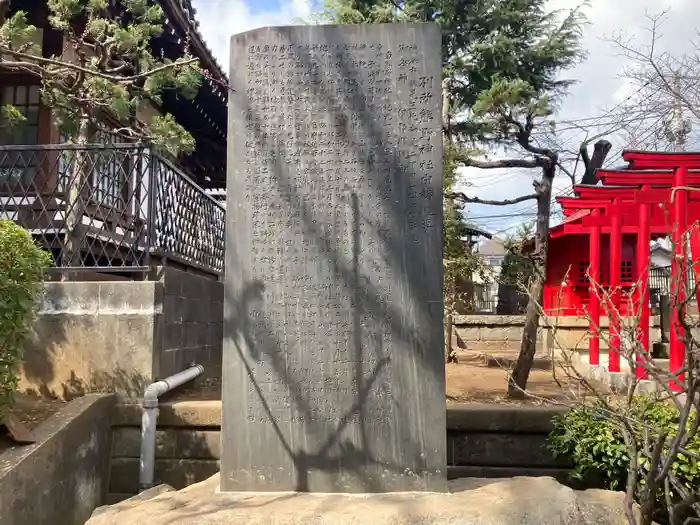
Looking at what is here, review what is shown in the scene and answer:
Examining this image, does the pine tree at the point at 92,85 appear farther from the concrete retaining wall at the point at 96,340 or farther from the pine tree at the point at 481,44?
the pine tree at the point at 481,44

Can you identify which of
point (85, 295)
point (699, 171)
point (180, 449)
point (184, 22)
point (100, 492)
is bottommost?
point (100, 492)

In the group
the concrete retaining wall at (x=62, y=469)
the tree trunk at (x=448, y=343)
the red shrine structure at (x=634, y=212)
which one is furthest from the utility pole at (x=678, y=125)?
the concrete retaining wall at (x=62, y=469)

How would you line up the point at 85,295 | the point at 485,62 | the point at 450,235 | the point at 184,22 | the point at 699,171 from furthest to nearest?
the point at 485,62 → the point at 450,235 → the point at 184,22 → the point at 699,171 → the point at 85,295

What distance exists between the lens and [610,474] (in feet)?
12.2

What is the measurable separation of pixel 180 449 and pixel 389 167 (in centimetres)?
279

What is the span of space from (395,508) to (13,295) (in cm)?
279


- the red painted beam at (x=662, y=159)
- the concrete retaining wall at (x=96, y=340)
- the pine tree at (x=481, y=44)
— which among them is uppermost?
the pine tree at (x=481, y=44)

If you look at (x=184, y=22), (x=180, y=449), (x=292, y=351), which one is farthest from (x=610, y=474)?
(x=184, y=22)

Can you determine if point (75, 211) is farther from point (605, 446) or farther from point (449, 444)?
point (605, 446)

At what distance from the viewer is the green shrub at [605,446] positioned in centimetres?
348

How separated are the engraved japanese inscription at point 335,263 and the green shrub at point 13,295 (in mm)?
1349

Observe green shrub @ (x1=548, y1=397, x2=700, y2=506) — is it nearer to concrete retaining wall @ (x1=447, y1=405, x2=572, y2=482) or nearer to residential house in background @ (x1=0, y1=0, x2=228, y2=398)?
concrete retaining wall @ (x1=447, y1=405, x2=572, y2=482)

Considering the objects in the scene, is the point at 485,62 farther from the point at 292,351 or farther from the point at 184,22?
the point at 292,351

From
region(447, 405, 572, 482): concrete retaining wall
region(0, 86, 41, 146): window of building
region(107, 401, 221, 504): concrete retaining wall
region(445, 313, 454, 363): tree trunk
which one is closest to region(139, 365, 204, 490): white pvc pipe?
region(107, 401, 221, 504): concrete retaining wall
